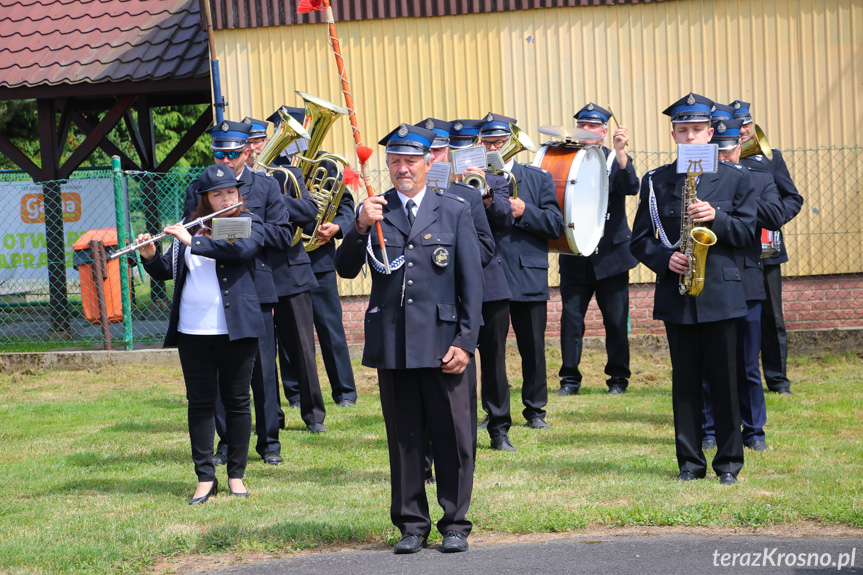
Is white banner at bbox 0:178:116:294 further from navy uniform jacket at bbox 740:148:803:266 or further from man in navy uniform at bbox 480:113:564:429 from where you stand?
navy uniform jacket at bbox 740:148:803:266

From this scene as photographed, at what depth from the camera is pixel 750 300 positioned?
7.04 meters

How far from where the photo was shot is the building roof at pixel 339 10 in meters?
11.8

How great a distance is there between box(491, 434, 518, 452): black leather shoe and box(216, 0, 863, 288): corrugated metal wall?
4913mm

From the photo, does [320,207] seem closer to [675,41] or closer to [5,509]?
[5,509]

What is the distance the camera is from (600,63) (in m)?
11.8

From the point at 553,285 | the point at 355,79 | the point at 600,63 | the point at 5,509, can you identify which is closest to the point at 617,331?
the point at 553,285

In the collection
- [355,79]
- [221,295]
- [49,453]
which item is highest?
[355,79]

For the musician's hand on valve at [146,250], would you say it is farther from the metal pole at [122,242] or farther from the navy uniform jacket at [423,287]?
the metal pole at [122,242]

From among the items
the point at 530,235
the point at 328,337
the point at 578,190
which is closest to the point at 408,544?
the point at 530,235

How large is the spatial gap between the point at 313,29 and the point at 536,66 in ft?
8.22

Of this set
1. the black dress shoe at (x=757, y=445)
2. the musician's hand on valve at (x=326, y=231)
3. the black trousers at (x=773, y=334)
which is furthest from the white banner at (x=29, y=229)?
the black dress shoe at (x=757, y=445)

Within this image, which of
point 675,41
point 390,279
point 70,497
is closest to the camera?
point 390,279

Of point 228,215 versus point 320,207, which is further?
point 320,207

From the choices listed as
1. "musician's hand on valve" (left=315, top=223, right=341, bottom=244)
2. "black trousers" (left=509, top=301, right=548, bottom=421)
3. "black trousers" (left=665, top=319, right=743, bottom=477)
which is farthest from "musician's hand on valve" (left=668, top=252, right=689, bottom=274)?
"musician's hand on valve" (left=315, top=223, right=341, bottom=244)
